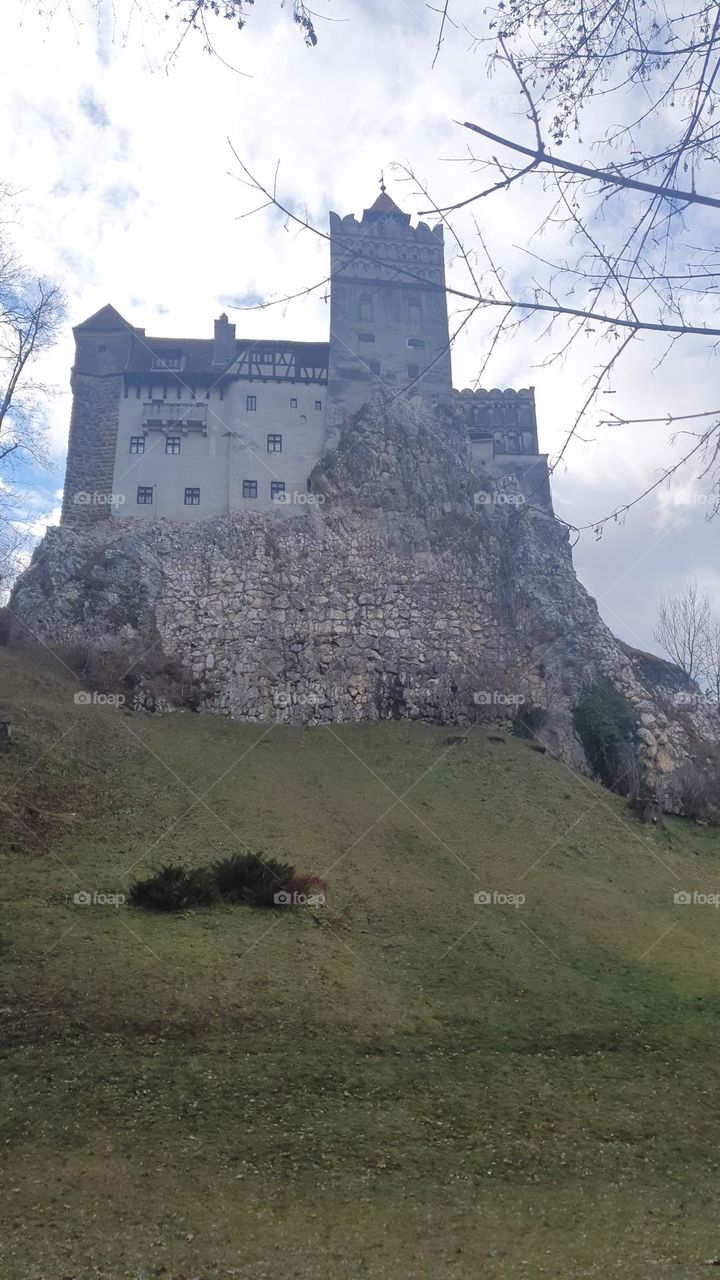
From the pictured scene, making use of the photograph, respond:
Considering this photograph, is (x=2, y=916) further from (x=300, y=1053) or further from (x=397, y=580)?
(x=397, y=580)

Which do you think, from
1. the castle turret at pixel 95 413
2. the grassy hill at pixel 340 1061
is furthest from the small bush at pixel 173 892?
the castle turret at pixel 95 413

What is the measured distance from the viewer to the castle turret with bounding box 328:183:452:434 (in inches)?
1903

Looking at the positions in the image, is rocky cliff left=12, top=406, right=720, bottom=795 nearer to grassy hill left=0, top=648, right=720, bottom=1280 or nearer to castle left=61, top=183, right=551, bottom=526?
castle left=61, top=183, right=551, bottom=526

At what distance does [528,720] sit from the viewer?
35750 millimetres

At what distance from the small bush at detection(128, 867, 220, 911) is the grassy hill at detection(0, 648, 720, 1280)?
14.0 inches

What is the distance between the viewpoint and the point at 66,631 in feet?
118

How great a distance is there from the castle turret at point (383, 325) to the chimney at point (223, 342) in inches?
248

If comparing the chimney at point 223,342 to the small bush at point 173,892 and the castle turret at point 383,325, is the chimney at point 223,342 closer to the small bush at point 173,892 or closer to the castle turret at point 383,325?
the castle turret at point 383,325

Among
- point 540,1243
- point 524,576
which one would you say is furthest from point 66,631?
point 540,1243

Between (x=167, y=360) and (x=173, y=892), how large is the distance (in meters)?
40.2

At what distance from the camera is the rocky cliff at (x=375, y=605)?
36.2m

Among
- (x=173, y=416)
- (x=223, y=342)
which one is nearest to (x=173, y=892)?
(x=173, y=416)

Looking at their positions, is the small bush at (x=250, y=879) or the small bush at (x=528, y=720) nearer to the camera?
the small bush at (x=250, y=879)

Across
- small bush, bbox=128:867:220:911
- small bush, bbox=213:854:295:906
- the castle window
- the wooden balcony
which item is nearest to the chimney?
the castle window
